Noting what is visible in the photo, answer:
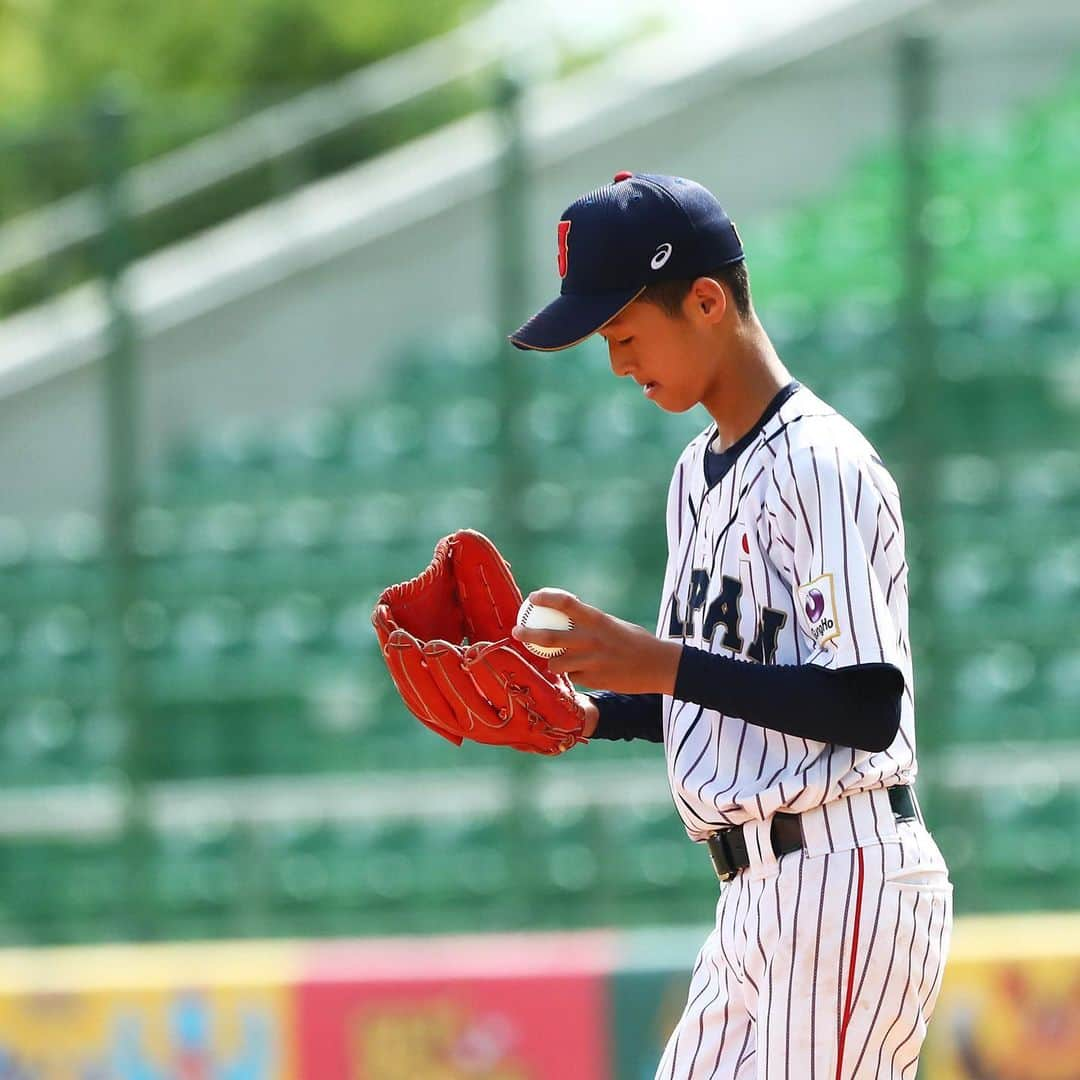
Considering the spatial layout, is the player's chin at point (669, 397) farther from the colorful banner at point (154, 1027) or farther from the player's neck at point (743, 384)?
the colorful banner at point (154, 1027)

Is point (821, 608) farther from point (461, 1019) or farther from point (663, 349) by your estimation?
point (461, 1019)

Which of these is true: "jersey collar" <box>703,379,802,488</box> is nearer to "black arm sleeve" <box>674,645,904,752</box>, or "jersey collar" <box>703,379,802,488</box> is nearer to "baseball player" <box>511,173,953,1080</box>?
"baseball player" <box>511,173,953,1080</box>

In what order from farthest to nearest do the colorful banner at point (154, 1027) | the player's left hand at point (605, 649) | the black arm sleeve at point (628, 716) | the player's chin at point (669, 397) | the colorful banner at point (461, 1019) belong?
1. the colorful banner at point (154, 1027)
2. the colorful banner at point (461, 1019)
3. the black arm sleeve at point (628, 716)
4. the player's chin at point (669, 397)
5. the player's left hand at point (605, 649)

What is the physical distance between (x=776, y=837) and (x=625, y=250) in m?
0.76

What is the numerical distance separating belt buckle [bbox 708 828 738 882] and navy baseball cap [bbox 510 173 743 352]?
664mm

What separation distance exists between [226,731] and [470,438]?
1928 millimetres

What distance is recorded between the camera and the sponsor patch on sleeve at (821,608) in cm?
240

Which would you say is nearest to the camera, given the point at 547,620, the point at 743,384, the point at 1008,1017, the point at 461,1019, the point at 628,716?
the point at 547,620

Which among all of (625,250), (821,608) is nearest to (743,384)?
(625,250)

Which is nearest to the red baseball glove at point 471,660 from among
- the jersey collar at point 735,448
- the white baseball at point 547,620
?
the white baseball at point 547,620

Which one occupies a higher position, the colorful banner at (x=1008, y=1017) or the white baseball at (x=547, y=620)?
the white baseball at (x=547, y=620)

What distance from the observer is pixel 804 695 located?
2.38m

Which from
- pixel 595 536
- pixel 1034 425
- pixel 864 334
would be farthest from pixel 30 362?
pixel 1034 425

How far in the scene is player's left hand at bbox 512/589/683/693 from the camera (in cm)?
237
